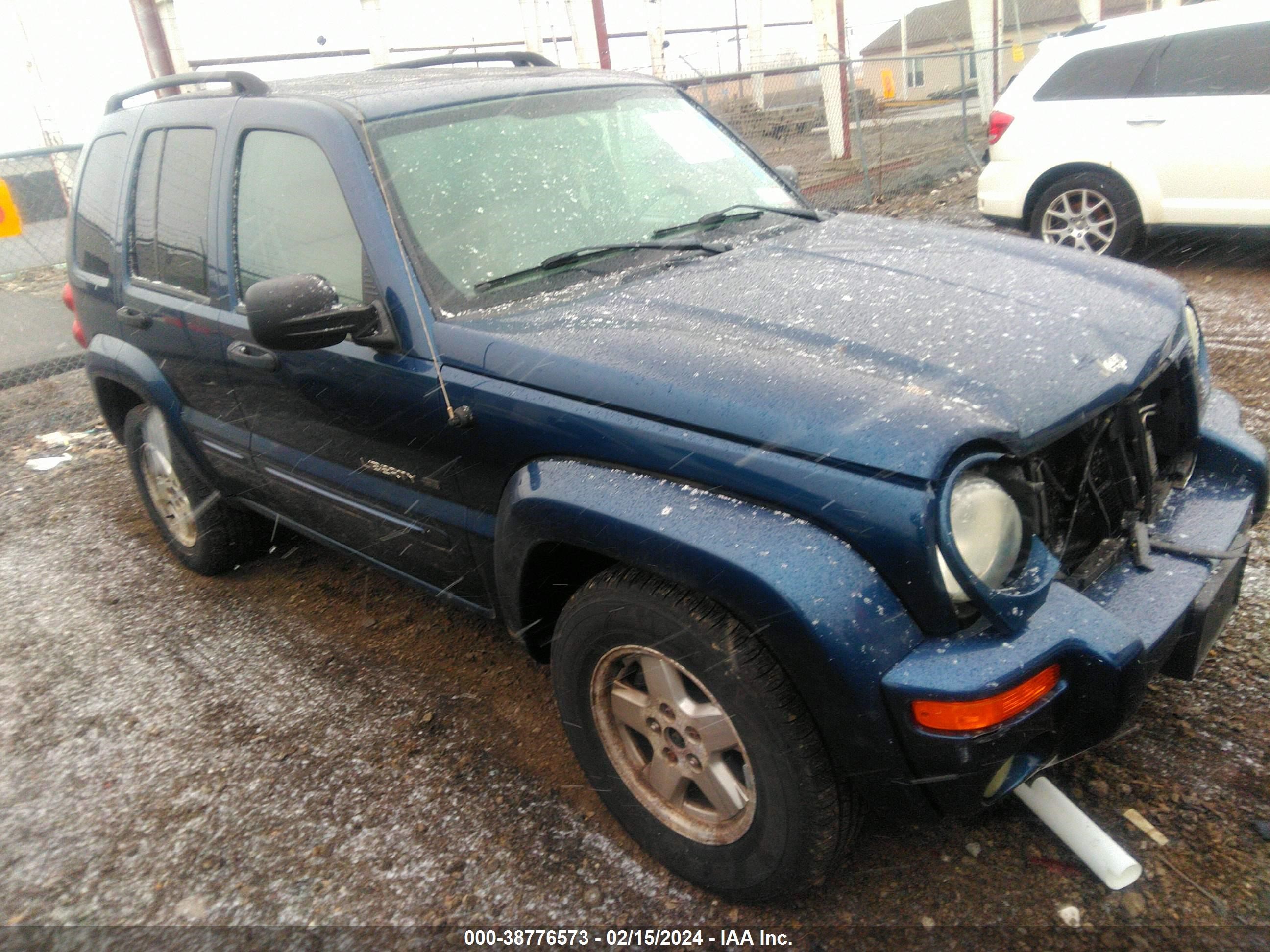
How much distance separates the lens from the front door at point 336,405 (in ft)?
8.85

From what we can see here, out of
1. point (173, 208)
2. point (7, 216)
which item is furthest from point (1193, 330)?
point (7, 216)

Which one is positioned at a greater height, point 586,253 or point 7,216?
point 7,216

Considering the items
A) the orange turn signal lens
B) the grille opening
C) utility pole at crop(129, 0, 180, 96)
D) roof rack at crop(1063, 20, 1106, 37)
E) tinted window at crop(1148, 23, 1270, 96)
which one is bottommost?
the orange turn signal lens

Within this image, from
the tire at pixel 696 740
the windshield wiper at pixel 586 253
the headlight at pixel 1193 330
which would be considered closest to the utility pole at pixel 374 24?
the windshield wiper at pixel 586 253

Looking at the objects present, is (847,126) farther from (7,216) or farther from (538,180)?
(538,180)

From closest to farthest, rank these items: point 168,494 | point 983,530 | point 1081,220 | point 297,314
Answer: point 983,530
point 297,314
point 168,494
point 1081,220

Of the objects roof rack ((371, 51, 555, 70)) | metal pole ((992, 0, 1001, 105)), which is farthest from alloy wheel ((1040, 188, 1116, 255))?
metal pole ((992, 0, 1001, 105))

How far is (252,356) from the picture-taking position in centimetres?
317

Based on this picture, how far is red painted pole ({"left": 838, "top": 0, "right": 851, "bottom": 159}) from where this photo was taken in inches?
542

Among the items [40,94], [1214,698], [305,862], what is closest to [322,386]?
[305,862]

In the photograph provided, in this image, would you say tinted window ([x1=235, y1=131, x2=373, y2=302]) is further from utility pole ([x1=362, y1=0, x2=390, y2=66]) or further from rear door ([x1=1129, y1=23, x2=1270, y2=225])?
utility pole ([x1=362, y1=0, x2=390, y2=66])

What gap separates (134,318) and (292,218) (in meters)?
1.19

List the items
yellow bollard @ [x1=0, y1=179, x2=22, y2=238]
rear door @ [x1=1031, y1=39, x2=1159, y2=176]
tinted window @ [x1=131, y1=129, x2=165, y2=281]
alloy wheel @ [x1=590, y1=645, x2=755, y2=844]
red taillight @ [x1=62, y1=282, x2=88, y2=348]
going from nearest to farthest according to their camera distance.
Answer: alloy wheel @ [x1=590, y1=645, x2=755, y2=844]
tinted window @ [x1=131, y1=129, x2=165, y2=281]
red taillight @ [x1=62, y1=282, x2=88, y2=348]
rear door @ [x1=1031, y1=39, x2=1159, y2=176]
yellow bollard @ [x1=0, y1=179, x2=22, y2=238]

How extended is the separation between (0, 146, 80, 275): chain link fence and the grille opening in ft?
34.6
